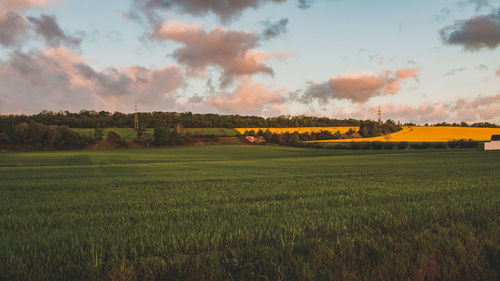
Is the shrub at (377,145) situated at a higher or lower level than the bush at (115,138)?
lower

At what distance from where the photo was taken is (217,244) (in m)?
4.59

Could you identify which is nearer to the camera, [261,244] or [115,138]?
[261,244]

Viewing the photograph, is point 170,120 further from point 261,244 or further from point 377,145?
point 261,244

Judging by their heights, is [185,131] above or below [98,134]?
above

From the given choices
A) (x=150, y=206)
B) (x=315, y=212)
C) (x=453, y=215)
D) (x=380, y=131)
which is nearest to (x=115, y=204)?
(x=150, y=206)

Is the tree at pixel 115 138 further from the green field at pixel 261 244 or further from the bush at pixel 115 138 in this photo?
the green field at pixel 261 244

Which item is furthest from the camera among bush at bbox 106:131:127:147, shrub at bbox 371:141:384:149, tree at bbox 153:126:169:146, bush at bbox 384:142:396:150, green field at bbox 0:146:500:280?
tree at bbox 153:126:169:146

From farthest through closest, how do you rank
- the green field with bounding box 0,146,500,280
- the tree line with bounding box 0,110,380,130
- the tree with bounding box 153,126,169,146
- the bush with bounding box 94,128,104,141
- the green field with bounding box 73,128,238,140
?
1. the tree line with bounding box 0,110,380,130
2. the green field with bounding box 73,128,238,140
3. the tree with bounding box 153,126,169,146
4. the bush with bounding box 94,128,104,141
5. the green field with bounding box 0,146,500,280

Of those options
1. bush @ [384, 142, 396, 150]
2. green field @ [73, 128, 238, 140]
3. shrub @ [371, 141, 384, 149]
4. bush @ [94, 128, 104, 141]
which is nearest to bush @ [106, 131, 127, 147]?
bush @ [94, 128, 104, 141]

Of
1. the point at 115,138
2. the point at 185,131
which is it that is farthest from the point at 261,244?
the point at 185,131

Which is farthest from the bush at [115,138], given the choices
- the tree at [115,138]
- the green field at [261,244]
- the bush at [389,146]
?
the green field at [261,244]

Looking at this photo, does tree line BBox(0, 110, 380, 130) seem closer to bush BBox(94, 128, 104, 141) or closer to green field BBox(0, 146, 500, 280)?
bush BBox(94, 128, 104, 141)

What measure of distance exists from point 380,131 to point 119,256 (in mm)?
128682

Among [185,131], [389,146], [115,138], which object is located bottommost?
[389,146]
